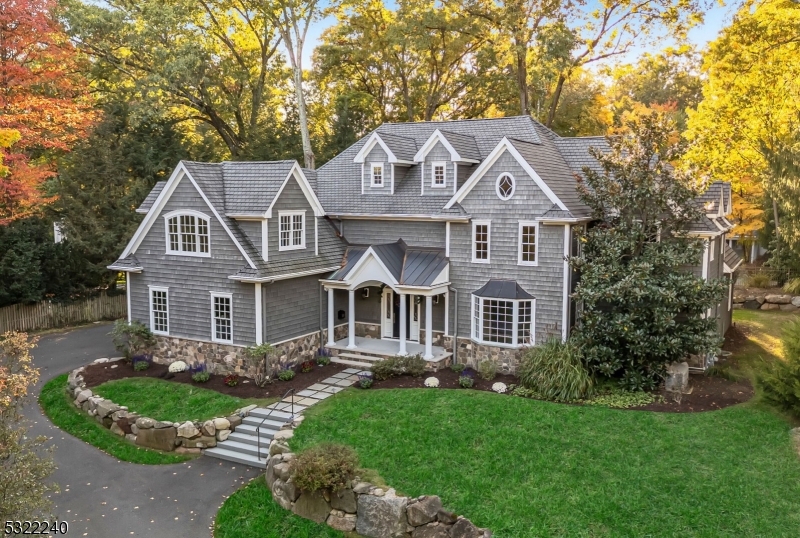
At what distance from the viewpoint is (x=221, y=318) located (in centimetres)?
1981

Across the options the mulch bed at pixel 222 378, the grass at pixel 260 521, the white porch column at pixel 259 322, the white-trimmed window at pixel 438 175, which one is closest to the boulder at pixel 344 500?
the grass at pixel 260 521

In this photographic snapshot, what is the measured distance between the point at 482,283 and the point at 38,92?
Result: 23478 millimetres

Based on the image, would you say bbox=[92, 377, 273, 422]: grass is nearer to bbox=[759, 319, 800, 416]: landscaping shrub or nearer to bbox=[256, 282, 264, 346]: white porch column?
bbox=[256, 282, 264, 346]: white porch column

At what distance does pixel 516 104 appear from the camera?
122ft

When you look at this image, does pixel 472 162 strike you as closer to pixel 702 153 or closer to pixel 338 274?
pixel 338 274

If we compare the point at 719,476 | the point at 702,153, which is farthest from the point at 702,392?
the point at 702,153

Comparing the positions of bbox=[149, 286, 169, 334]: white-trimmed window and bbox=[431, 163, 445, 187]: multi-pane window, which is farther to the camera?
bbox=[431, 163, 445, 187]: multi-pane window

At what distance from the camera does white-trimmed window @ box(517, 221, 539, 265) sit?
19.1m

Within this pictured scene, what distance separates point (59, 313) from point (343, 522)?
2161 centimetres

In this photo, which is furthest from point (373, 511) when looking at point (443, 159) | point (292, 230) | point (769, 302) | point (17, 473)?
point (769, 302)

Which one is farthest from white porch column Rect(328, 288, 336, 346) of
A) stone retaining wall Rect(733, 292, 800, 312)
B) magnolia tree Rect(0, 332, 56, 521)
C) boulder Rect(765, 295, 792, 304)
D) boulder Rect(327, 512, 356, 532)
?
boulder Rect(765, 295, 792, 304)

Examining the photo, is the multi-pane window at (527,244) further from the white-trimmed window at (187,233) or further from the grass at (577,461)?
the white-trimmed window at (187,233)

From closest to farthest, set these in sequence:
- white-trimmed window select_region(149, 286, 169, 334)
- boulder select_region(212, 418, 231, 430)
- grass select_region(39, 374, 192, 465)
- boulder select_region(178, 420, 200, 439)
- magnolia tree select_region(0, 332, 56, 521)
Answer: magnolia tree select_region(0, 332, 56, 521), grass select_region(39, 374, 192, 465), boulder select_region(178, 420, 200, 439), boulder select_region(212, 418, 231, 430), white-trimmed window select_region(149, 286, 169, 334)

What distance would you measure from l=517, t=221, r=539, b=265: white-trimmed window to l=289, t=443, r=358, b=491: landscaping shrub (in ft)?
30.3
